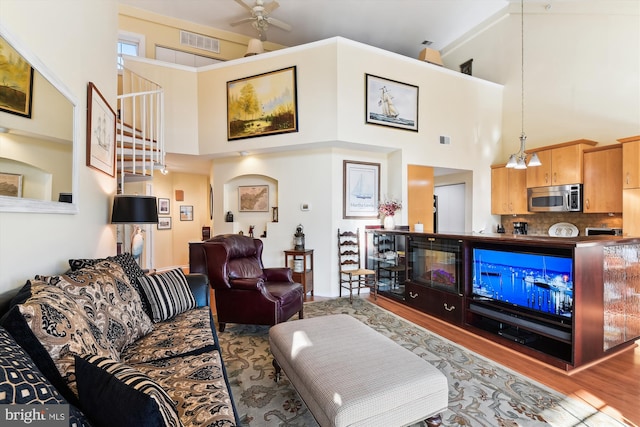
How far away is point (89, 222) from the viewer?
8.34 feet

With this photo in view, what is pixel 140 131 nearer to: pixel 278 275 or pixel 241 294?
pixel 278 275

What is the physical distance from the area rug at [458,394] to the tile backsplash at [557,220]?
3747 mm

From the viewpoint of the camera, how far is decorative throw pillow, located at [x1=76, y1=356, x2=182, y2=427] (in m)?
0.77

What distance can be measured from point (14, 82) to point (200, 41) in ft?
19.9

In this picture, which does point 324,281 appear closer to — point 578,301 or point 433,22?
point 578,301

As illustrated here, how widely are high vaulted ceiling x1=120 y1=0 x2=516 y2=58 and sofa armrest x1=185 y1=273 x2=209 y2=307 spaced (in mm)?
5306

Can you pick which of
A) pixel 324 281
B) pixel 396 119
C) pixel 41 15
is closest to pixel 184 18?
pixel 396 119

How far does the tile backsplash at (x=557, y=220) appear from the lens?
Result: 4.55 meters

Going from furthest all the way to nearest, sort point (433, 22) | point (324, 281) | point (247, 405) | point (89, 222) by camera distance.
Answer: point (433, 22) → point (324, 281) → point (89, 222) → point (247, 405)

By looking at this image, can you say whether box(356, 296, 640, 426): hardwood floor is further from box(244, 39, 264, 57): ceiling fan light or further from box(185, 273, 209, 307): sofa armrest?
box(244, 39, 264, 57): ceiling fan light

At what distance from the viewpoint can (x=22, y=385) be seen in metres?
0.74

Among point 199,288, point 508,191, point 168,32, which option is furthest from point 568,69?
point 168,32

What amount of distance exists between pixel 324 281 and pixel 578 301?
133 inches

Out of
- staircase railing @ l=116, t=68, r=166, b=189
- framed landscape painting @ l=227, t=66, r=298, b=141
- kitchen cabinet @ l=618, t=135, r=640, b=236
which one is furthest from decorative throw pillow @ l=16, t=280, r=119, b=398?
kitchen cabinet @ l=618, t=135, r=640, b=236
